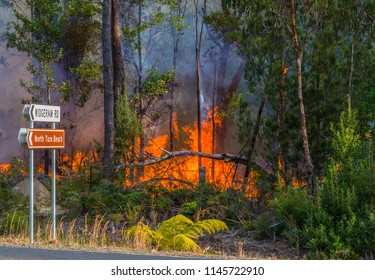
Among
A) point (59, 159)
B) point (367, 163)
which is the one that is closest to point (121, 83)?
point (59, 159)

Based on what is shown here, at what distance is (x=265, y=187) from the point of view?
17.5m

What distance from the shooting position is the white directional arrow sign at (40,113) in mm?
12391

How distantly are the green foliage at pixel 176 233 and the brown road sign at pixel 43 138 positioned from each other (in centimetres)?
234

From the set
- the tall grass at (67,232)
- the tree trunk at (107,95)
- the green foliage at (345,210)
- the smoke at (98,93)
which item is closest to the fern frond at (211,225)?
the tall grass at (67,232)

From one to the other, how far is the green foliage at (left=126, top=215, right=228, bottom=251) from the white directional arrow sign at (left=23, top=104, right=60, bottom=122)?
2.74 metres

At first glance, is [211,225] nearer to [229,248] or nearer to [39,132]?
[229,248]

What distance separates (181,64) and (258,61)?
20.8 m

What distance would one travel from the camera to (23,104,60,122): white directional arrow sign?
12391 mm

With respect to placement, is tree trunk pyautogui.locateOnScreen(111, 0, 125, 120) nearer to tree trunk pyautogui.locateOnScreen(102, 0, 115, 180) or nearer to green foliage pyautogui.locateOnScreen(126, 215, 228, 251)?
tree trunk pyautogui.locateOnScreen(102, 0, 115, 180)

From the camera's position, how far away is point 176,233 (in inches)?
552

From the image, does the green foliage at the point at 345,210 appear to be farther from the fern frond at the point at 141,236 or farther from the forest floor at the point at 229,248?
the fern frond at the point at 141,236

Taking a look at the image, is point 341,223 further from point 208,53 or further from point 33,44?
point 208,53

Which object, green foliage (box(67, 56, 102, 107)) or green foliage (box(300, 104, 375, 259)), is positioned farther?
green foliage (box(67, 56, 102, 107))

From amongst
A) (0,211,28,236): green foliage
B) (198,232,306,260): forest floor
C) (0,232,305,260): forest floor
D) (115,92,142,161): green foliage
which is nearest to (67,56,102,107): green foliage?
(115,92,142,161): green foliage
